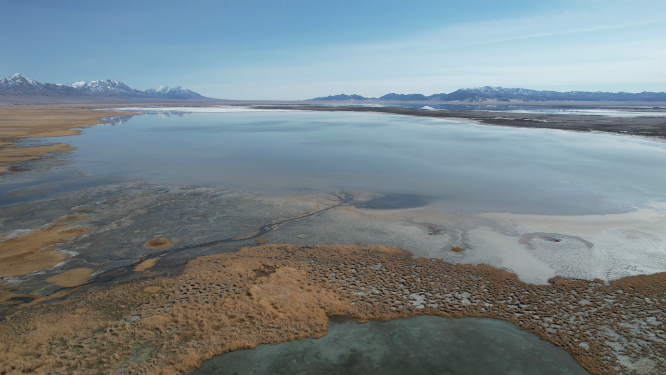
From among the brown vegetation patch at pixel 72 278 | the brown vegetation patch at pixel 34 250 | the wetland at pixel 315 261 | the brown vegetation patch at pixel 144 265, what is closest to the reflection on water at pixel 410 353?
the wetland at pixel 315 261

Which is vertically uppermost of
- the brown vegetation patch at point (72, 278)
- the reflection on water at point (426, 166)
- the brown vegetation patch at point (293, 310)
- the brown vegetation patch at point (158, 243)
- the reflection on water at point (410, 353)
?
the reflection on water at point (426, 166)

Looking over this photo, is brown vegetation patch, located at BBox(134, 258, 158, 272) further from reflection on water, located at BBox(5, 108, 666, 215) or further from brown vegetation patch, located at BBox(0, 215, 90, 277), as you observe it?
reflection on water, located at BBox(5, 108, 666, 215)

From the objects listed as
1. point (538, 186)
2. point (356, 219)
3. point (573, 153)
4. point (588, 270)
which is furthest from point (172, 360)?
point (573, 153)

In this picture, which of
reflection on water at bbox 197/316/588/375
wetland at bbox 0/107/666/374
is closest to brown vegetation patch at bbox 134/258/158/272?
wetland at bbox 0/107/666/374

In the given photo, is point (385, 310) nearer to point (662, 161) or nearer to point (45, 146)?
point (662, 161)

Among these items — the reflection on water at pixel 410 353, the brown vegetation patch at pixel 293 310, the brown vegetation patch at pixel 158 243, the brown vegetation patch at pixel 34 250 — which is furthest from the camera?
the brown vegetation patch at pixel 158 243

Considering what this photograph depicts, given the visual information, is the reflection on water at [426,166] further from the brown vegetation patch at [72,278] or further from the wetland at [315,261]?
the brown vegetation patch at [72,278]
